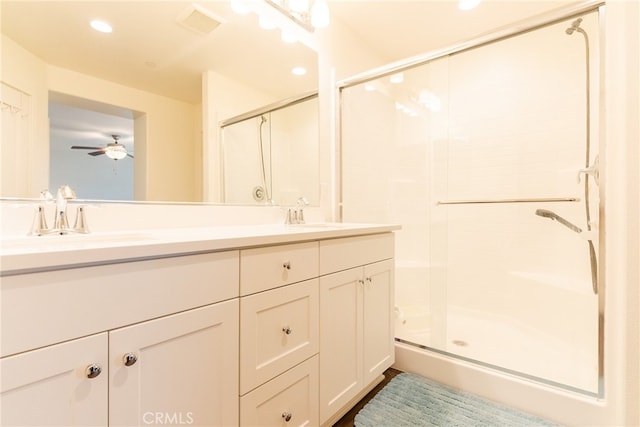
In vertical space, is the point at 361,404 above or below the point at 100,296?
below

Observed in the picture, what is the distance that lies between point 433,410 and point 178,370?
117cm

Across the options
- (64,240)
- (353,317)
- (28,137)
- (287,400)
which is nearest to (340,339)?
(353,317)

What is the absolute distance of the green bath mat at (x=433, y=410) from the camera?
1.25 metres

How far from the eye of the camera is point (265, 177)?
1.63 meters

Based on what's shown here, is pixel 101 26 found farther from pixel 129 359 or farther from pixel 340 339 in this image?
pixel 340 339

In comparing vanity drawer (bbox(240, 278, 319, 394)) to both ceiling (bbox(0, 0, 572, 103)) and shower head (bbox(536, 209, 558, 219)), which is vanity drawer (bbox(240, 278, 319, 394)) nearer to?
ceiling (bbox(0, 0, 572, 103))

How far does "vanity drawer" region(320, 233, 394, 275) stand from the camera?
44.7 inches

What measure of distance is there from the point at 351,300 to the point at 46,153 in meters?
1.20

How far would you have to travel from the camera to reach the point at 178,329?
0.70 metres

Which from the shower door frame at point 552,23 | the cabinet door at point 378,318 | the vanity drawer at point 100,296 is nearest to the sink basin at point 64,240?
the vanity drawer at point 100,296

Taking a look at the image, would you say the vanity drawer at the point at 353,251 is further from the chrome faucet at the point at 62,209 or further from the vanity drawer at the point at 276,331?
the chrome faucet at the point at 62,209

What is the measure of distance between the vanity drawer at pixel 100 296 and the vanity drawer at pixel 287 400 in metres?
0.34

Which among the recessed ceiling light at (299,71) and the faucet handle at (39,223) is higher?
the recessed ceiling light at (299,71)

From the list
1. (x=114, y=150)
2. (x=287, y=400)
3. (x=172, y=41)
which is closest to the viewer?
(x=287, y=400)
